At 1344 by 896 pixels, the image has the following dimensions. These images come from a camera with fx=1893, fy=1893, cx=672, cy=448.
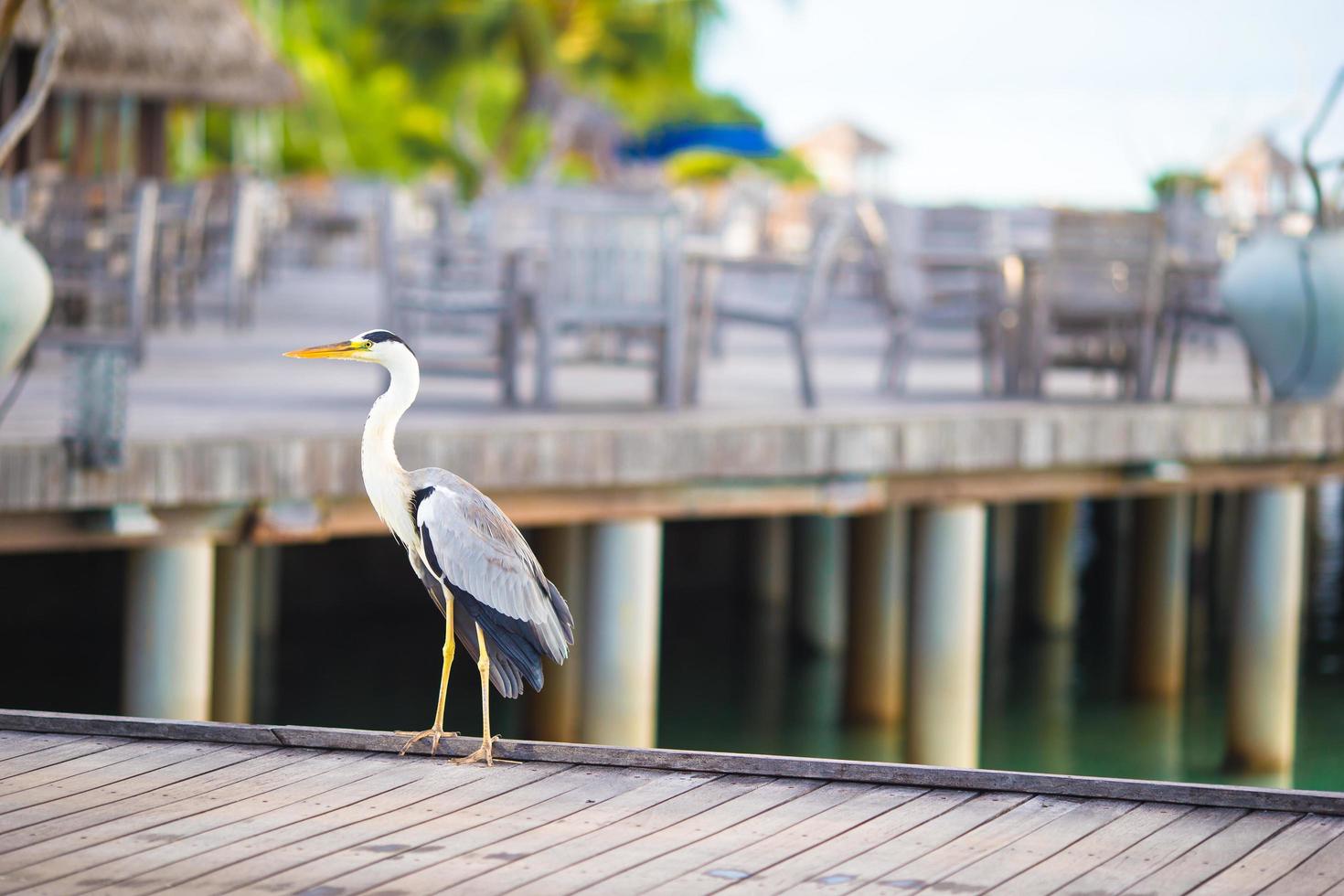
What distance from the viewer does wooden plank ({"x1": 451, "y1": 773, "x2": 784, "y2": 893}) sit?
3021 millimetres

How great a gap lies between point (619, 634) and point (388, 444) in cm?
300

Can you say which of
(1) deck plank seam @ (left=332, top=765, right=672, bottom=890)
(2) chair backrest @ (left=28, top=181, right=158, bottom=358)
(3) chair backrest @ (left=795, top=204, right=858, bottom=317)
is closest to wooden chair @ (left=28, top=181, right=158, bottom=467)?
(2) chair backrest @ (left=28, top=181, right=158, bottom=358)

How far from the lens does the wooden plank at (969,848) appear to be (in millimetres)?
3016

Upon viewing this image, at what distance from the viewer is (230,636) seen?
752 centimetres

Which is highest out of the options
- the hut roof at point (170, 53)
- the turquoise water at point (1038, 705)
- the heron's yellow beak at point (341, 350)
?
the hut roof at point (170, 53)

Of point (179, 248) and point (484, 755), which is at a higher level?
point (179, 248)

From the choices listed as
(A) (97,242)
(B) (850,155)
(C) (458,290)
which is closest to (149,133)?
(A) (97,242)

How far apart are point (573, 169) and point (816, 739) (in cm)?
5780

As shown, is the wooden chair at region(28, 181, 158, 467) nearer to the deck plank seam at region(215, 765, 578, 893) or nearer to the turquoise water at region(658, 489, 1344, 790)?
the turquoise water at region(658, 489, 1344, 790)

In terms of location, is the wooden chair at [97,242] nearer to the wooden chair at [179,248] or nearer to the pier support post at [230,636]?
the pier support post at [230,636]

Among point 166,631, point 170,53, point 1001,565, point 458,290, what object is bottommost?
point 1001,565

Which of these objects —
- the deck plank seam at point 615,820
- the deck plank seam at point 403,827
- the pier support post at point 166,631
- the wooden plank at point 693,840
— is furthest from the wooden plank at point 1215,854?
the pier support post at point 166,631

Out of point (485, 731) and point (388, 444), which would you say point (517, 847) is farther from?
point (388, 444)

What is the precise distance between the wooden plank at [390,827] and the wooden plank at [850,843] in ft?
1.69
